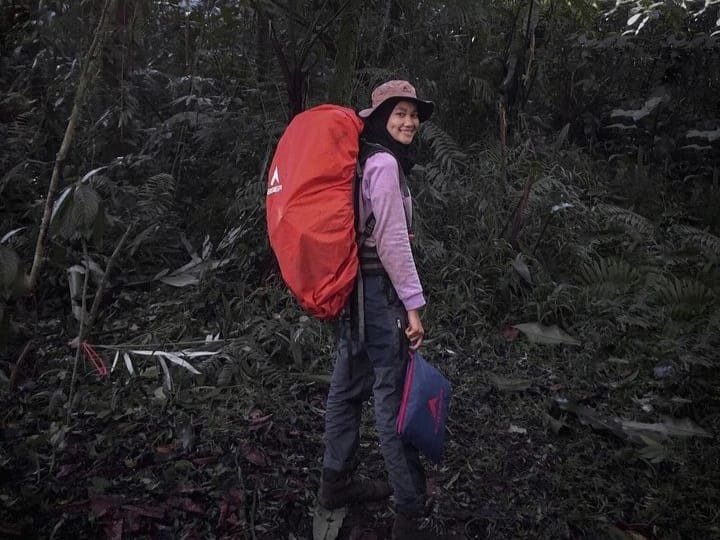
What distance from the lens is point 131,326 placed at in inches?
178

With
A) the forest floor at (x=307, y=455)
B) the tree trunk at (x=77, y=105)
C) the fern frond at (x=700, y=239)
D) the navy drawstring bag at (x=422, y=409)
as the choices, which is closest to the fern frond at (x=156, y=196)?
the forest floor at (x=307, y=455)

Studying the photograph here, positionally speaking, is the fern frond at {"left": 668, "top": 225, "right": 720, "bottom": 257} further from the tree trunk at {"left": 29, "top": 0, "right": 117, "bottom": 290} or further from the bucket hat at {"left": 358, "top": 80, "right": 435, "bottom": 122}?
the tree trunk at {"left": 29, "top": 0, "right": 117, "bottom": 290}

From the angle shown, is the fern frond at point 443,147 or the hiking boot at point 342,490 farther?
the fern frond at point 443,147

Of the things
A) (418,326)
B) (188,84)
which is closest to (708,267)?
(418,326)

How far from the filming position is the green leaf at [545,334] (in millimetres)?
4402

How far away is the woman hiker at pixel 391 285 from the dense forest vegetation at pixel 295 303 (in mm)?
402

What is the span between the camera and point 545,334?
14.6 ft

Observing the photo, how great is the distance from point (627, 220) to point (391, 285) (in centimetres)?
361

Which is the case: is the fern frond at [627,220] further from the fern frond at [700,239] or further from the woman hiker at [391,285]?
the woman hiker at [391,285]

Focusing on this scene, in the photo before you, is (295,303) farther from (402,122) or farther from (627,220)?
(627,220)

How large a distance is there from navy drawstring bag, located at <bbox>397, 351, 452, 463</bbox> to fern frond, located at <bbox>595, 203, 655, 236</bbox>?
3.44 meters

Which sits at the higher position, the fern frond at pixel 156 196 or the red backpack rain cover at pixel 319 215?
the red backpack rain cover at pixel 319 215

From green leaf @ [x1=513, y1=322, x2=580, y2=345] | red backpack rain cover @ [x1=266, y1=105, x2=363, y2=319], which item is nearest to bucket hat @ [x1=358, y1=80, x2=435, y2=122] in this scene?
red backpack rain cover @ [x1=266, y1=105, x2=363, y2=319]

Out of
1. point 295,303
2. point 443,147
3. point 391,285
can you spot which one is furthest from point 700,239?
point 391,285
